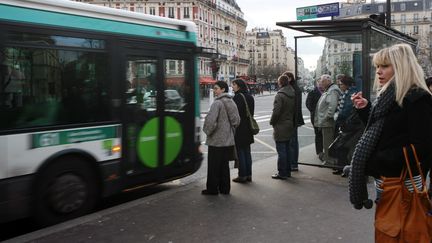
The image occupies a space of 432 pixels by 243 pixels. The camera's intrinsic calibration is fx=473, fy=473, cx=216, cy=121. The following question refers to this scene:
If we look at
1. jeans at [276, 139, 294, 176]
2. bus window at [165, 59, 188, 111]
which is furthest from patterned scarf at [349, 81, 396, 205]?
jeans at [276, 139, 294, 176]

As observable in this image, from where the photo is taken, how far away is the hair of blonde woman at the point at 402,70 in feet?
9.21

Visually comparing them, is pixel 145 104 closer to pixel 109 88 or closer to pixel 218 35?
pixel 109 88

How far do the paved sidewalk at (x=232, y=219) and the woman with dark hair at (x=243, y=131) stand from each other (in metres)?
0.55

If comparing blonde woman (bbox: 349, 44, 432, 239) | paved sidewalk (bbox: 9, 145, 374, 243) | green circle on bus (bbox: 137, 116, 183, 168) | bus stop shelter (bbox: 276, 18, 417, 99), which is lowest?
paved sidewalk (bbox: 9, 145, 374, 243)

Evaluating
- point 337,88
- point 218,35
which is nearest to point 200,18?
point 218,35

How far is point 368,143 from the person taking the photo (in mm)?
2941

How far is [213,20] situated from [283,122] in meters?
107

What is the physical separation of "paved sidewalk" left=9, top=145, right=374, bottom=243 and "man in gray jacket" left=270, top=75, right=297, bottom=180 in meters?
0.72

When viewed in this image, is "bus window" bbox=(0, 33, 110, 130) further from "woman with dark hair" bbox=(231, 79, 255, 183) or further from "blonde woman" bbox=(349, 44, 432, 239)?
"blonde woman" bbox=(349, 44, 432, 239)

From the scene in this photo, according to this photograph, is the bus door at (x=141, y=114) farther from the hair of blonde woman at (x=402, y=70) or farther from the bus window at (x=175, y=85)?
the hair of blonde woman at (x=402, y=70)

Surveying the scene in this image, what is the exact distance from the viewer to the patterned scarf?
289cm

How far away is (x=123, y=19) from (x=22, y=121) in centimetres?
222

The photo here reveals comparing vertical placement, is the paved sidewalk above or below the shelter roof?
below

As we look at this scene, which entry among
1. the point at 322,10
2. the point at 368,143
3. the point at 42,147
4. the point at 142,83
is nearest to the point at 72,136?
the point at 42,147
